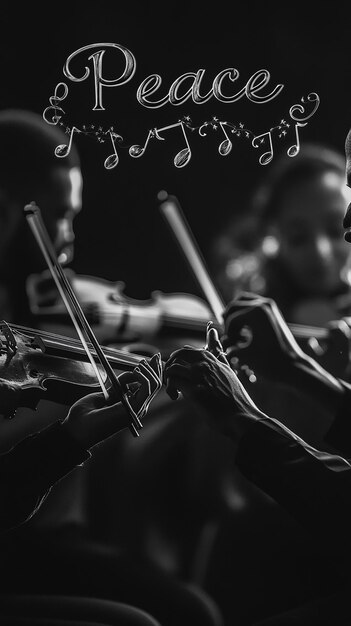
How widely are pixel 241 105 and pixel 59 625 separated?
4.80 ft

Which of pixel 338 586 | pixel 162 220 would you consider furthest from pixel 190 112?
pixel 338 586

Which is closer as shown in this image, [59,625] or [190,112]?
[59,625]

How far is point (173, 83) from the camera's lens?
1784 mm

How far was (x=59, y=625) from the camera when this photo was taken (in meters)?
1.60

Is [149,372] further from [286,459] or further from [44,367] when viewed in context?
[286,459]

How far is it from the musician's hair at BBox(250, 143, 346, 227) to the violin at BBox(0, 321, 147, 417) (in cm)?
59

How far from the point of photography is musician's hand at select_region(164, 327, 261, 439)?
1.68 m

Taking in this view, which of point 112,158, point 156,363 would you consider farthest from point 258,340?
point 112,158

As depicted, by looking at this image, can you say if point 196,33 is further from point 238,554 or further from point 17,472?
point 238,554

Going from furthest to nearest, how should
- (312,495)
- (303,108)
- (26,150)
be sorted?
1. (303,108)
2. (26,150)
3. (312,495)

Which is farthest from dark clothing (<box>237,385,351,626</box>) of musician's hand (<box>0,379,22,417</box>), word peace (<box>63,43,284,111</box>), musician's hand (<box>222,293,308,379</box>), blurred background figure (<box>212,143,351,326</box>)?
word peace (<box>63,43,284,111</box>)

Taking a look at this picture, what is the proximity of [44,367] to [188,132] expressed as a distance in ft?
2.48

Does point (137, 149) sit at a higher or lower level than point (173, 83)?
lower

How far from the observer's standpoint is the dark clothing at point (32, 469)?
64.8 inches
